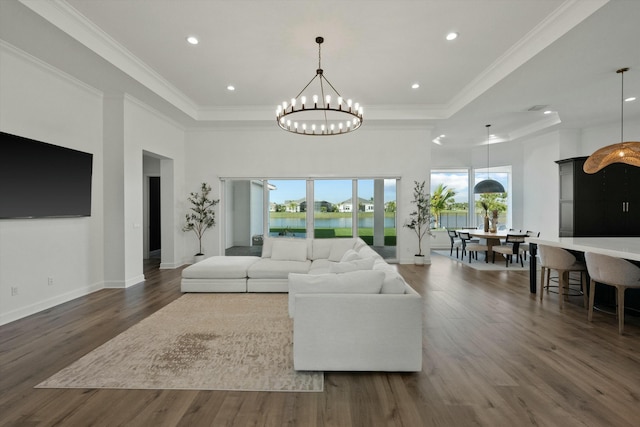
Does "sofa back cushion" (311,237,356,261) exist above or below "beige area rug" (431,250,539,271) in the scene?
above

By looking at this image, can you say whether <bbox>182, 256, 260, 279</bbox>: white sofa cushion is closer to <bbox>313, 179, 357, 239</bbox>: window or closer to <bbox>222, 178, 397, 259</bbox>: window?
<bbox>222, 178, 397, 259</bbox>: window

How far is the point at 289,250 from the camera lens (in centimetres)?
567

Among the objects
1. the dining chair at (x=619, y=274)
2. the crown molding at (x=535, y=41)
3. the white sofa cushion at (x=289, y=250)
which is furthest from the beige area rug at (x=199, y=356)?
the crown molding at (x=535, y=41)

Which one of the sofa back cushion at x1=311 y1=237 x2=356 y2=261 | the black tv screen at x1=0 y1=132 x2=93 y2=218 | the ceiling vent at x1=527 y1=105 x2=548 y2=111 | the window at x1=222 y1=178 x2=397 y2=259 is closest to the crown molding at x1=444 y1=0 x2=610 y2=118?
the ceiling vent at x1=527 y1=105 x2=548 y2=111

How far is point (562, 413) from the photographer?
6.93 ft

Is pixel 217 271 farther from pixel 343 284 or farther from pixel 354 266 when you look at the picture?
pixel 343 284

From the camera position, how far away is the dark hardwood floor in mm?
2064

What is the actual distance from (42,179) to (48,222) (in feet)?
2.02

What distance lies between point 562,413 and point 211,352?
287 centimetres

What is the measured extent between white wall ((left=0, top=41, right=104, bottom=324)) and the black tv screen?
15 cm

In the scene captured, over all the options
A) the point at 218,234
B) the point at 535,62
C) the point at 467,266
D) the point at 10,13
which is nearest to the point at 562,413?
the point at 535,62

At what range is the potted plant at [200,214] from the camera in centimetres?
749

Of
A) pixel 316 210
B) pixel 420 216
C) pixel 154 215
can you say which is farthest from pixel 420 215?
pixel 154 215

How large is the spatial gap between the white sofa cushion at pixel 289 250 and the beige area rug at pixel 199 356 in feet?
4.84
